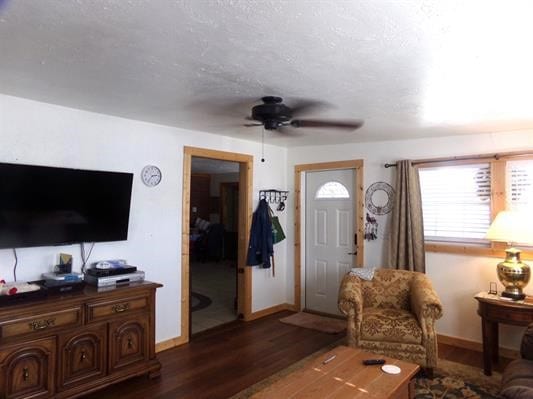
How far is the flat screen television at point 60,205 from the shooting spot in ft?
9.04

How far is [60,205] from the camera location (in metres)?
3.01

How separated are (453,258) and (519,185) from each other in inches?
40.0

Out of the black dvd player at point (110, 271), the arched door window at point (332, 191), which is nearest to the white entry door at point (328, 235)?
the arched door window at point (332, 191)

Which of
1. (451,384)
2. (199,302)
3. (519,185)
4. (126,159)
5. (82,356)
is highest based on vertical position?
(126,159)

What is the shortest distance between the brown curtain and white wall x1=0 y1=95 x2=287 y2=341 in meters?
2.05

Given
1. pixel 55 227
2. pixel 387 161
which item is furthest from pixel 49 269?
pixel 387 161

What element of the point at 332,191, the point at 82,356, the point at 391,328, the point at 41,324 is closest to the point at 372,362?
the point at 391,328

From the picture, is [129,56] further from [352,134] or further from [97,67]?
[352,134]

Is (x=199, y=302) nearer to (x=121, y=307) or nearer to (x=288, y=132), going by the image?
(x=121, y=307)

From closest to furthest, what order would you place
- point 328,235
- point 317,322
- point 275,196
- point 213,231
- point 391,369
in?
point 391,369
point 317,322
point 328,235
point 275,196
point 213,231

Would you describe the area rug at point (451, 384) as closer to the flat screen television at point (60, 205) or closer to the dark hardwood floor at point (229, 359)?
the dark hardwood floor at point (229, 359)

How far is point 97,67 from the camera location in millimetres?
2254

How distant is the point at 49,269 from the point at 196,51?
7.48 feet

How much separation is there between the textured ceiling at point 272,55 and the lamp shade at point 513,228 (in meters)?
0.89
